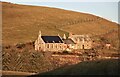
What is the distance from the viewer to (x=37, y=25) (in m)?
175

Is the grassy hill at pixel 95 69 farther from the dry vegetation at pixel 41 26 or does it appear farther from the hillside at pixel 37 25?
the hillside at pixel 37 25

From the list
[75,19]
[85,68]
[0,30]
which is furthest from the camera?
[75,19]

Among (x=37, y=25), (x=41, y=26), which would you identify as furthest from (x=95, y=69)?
(x=37, y=25)

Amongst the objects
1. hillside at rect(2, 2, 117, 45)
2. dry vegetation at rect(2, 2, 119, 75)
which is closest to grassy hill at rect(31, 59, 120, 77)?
dry vegetation at rect(2, 2, 119, 75)

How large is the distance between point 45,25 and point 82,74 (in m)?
130

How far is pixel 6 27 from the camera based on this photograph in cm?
16412

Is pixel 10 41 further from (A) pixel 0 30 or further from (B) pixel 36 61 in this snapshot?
(B) pixel 36 61

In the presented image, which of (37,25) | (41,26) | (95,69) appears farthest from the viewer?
(37,25)

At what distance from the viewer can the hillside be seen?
156 metres

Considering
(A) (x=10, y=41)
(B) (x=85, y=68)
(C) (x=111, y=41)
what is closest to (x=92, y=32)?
(C) (x=111, y=41)

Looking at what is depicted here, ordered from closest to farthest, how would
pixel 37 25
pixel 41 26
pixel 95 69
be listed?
1. pixel 95 69
2. pixel 41 26
3. pixel 37 25

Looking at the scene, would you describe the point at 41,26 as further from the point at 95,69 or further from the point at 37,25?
the point at 95,69

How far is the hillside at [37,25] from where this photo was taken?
15600cm

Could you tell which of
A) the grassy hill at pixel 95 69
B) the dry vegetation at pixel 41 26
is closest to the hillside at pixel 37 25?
the dry vegetation at pixel 41 26
